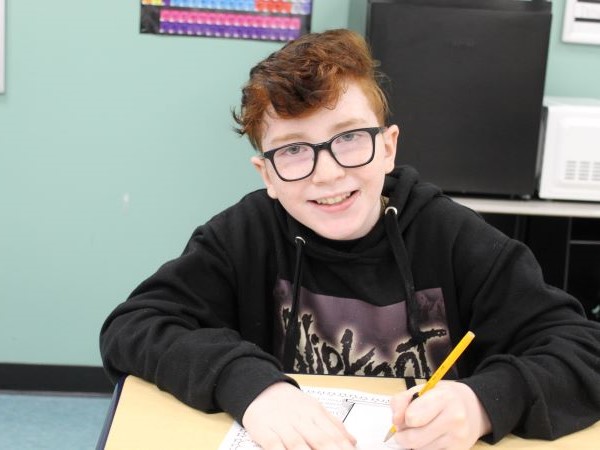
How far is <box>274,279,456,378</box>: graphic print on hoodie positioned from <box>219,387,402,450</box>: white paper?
0.88 feet

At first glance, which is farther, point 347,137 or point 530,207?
point 530,207

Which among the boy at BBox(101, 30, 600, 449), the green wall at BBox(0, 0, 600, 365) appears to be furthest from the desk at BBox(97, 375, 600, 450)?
the green wall at BBox(0, 0, 600, 365)

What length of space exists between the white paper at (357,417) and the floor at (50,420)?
157cm

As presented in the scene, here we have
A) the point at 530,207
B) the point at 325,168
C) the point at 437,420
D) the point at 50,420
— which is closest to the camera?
the point at 437,420

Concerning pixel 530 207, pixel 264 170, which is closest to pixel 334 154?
pixel 264 170

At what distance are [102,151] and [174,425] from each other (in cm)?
190

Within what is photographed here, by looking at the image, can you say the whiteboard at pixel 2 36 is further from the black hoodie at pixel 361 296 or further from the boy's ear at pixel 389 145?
the boy's ear at pixel 389 145

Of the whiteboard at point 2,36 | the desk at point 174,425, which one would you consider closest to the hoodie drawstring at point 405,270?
the desk at point 174,425

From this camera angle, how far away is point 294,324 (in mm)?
1420

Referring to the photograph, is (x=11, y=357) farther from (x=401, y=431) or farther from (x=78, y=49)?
(x=401, y=431)

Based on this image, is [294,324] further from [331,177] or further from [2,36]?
[2,36]

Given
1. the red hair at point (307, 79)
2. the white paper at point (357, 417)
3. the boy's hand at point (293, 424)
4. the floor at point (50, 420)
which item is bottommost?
the floor at point (50, 420)

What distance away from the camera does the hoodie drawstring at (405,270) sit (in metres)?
1.39

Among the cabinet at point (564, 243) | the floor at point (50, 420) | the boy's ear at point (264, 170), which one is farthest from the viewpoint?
the cabinet at point (564, 243)
